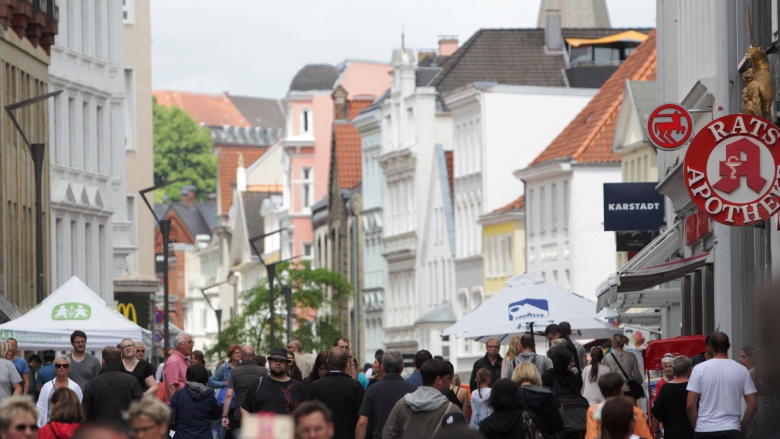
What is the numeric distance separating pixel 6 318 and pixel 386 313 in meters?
55.7

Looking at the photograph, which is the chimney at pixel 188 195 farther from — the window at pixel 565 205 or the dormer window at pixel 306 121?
the window at pixel 565 205

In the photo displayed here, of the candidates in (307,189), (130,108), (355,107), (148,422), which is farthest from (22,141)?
(307,189)

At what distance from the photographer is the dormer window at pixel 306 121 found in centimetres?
12688

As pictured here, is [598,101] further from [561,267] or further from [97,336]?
[97,336]

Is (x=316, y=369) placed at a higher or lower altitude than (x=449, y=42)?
lower

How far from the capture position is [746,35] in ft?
77.7

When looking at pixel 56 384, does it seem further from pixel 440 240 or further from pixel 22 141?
pixel 440 240

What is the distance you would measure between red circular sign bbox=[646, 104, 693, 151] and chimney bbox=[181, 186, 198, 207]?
144 metres

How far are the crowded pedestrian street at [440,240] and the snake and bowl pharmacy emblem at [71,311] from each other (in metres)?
0.02

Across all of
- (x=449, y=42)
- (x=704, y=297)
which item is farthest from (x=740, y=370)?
(x=449, y=42)

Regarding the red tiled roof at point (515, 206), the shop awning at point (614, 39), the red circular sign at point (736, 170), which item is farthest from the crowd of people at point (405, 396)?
the shop awning at point (614, 39)

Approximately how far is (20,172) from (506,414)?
111ft

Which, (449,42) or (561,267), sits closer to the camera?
(561,267)

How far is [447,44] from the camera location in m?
102
